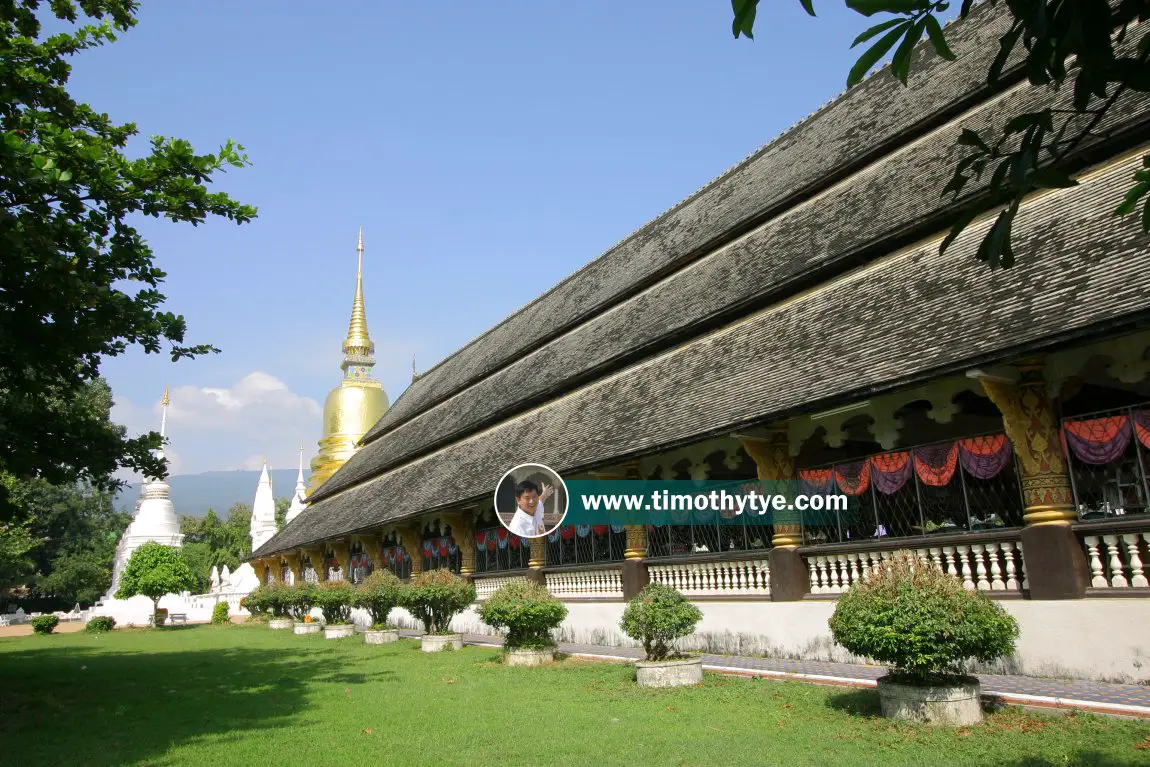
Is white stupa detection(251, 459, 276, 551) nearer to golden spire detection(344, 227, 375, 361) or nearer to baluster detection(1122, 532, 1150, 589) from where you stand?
golden spire detection(344, 227, 375, 361)

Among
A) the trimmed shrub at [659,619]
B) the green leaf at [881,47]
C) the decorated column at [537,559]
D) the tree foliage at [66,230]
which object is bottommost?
the trimmed shrub at [659,619]

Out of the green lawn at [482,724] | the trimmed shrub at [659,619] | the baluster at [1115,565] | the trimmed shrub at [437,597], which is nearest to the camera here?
the green lawn at [482,724]

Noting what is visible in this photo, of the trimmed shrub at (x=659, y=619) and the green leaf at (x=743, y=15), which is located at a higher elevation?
the green leaf at (x=743, y=15)

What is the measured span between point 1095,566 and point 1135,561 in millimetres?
441

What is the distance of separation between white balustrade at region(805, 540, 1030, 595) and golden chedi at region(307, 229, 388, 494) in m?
40.4

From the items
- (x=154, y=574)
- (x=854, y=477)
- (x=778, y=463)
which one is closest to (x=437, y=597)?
(x=778, y=463)

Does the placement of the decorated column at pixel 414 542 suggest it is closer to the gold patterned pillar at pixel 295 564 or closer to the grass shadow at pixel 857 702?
the gold patterned pillar at pixel 295 564

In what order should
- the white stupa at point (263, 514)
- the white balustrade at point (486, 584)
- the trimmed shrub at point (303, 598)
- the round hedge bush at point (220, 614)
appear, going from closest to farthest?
the white balustrade at point (486, 584) → the trimmed shrub at point (303, 598) → the round hedge bush at point (220, 614) → the white stupa at point (263, 514)

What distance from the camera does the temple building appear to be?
8.66m

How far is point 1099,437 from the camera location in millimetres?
8727

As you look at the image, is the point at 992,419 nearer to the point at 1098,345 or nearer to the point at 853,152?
the point at 1098,345

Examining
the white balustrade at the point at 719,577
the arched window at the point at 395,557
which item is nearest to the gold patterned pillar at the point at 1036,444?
the white balustrade at the point at 719,577

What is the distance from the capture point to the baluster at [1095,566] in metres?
8.46

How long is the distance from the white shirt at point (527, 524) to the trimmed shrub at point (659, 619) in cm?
722
